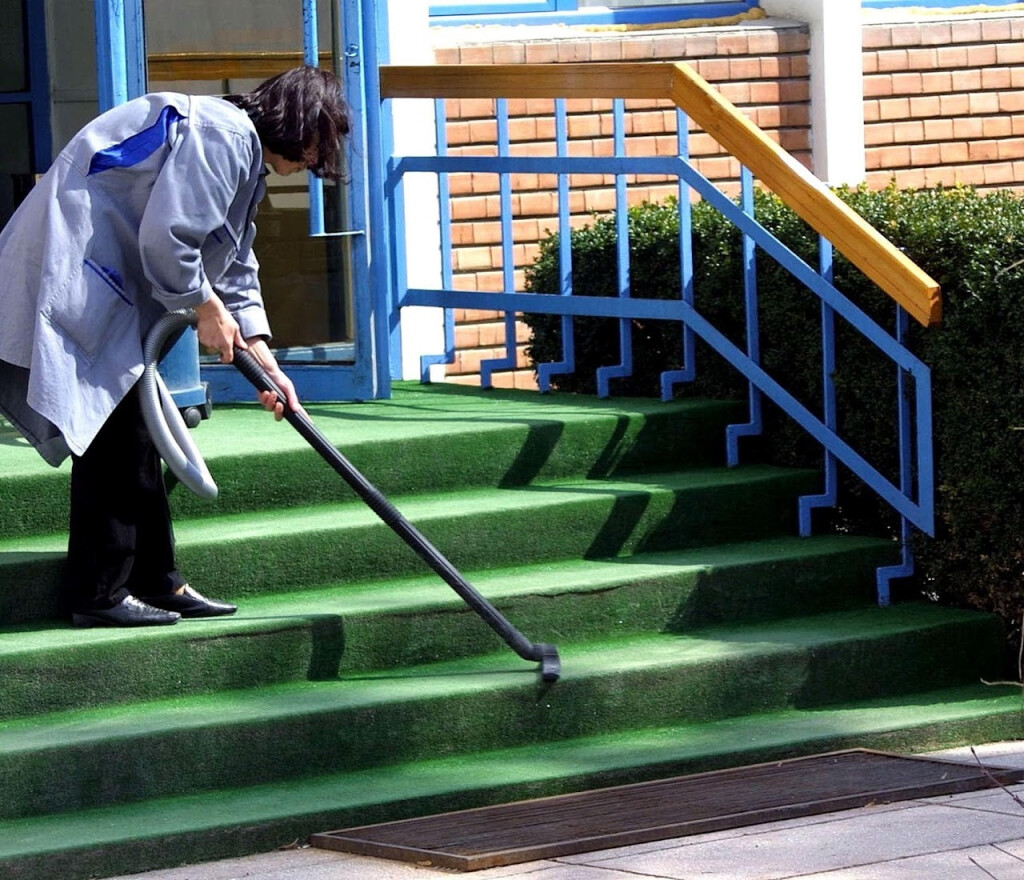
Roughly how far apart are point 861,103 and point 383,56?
2.50 metres

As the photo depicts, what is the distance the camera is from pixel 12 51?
945 cm

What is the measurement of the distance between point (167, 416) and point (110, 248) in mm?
450

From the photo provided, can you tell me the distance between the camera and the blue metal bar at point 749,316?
22.1 ft

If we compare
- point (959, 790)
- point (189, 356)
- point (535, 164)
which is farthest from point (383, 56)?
point (959, 790)

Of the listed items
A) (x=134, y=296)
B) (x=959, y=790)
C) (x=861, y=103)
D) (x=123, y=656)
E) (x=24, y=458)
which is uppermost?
(x=861, y=103)

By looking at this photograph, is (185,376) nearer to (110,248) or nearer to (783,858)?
(110,248)

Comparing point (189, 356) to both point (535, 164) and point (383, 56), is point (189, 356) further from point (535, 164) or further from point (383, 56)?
point (383, 56)

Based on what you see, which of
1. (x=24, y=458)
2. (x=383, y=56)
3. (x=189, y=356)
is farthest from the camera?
(x=383, y=56)

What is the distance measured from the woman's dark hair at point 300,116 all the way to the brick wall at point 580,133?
11.4ft

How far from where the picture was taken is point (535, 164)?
290 inches

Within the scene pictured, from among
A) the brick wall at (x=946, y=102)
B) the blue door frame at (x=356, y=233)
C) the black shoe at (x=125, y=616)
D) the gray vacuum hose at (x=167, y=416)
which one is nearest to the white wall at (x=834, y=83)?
the brick wall at (x=946, y=102)

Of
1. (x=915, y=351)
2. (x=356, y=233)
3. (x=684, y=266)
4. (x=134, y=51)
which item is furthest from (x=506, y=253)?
(x=915, y=351)

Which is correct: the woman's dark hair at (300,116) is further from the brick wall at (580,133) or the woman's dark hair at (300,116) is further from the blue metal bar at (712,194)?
the brick wall at (580,133)

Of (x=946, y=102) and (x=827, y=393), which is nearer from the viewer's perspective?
(x=827, y=393)
